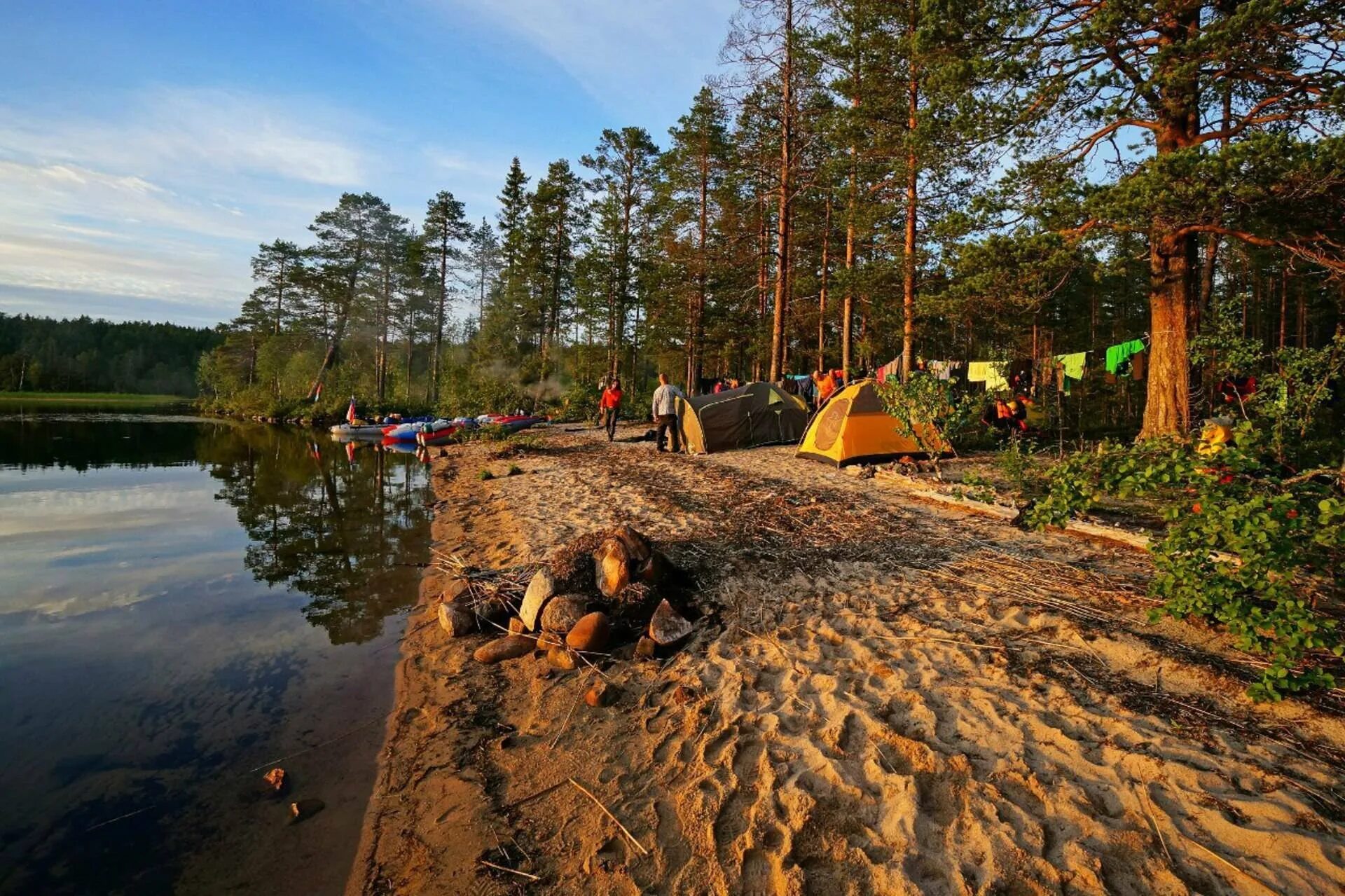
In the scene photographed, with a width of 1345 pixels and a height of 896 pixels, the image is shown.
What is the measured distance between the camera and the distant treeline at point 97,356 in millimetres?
79500

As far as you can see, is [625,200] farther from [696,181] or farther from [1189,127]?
[1189,127]

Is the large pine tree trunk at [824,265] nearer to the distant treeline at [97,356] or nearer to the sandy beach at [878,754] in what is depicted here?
the sandy beach at [878,754]

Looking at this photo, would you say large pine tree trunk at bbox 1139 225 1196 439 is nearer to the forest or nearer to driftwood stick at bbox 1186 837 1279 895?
the forest

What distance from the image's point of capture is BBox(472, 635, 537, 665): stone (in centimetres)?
505

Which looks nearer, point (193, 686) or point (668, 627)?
point (668, 627)

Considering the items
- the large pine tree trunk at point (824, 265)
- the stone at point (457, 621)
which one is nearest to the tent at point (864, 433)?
the stone at point (457, 621)

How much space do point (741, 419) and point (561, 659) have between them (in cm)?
1075

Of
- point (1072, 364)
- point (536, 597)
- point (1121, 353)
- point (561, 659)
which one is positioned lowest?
point (561, 659)

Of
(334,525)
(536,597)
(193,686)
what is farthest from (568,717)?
(334,525)

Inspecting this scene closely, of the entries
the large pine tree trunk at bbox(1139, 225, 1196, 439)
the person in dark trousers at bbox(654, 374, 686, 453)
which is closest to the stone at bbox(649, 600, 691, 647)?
the large pine tree trunk at bbox(1139, 225, 1196, 439)

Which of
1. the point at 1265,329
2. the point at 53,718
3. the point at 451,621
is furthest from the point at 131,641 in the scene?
the point at 1265,329

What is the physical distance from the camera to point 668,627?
4758mm

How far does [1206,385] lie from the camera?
12.6 metres

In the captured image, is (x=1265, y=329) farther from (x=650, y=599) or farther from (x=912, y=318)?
(x=650, y=599)
